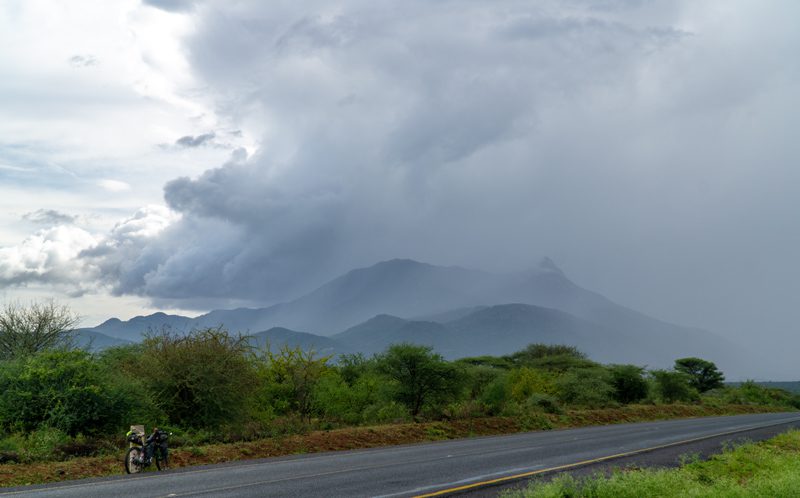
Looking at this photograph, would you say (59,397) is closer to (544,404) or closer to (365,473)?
(365,473)

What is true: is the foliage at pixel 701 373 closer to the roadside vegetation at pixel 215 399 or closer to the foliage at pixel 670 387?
the foliage at pixel 670 387

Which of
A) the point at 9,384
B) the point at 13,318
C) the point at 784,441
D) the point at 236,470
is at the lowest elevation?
the point at 784,441

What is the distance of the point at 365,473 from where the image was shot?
1614cm

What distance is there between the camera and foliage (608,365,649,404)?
69.0 meters

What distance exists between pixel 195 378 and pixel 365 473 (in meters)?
12.5

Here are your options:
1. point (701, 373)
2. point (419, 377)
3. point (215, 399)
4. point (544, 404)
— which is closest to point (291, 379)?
point (419, 377)

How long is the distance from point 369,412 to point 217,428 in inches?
516

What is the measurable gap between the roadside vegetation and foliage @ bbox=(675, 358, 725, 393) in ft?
238

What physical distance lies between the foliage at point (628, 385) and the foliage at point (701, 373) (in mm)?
50818

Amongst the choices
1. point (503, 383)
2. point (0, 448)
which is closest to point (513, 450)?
point (0, 448)

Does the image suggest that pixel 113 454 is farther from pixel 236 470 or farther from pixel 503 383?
pixel 503 383

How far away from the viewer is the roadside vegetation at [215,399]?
22156 millimetres

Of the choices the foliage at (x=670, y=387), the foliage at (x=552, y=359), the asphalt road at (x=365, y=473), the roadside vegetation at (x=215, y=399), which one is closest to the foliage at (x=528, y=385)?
the roadside vegetation at (x=215, y=399)

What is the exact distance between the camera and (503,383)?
5722cm
